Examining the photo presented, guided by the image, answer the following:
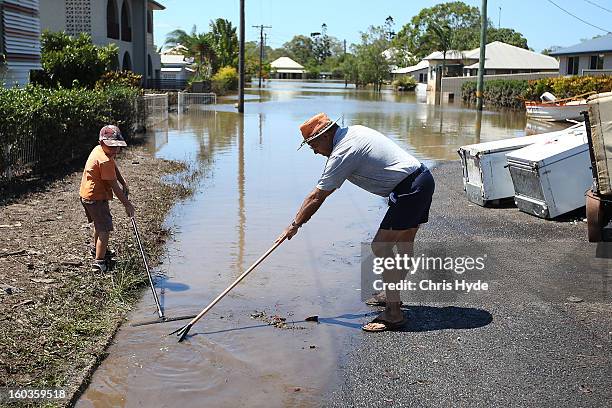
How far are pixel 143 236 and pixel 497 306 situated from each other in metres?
4.38

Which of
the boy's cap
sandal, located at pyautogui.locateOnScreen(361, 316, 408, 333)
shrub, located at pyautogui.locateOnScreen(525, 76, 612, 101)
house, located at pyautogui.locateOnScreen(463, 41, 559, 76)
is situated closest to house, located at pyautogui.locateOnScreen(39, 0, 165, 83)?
shrub, located at pyautogui.locateOnScreen(525, 76, 612, 101)

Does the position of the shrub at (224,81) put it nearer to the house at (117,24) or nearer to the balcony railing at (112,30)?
the house at (117,24)

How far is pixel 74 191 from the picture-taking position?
37.3ft

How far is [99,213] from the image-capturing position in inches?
284

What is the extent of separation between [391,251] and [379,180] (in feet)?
1.97

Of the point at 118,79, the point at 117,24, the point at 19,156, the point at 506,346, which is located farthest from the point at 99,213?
the point at 117,24

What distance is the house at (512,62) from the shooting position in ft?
207

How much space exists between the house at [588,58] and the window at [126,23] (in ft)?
83.4

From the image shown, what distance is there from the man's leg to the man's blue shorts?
0.08 meters

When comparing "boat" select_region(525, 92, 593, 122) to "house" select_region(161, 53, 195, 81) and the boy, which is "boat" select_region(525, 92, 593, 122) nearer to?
"house" select_region(161, 53, 195, 81)

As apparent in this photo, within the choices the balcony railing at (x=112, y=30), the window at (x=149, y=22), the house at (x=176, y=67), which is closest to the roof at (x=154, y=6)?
the window at (x=149, y=22)

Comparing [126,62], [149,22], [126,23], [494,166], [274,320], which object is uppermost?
[149,22]

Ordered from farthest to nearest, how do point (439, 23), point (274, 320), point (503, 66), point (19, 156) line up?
1. point (439, 23)
2. point (503, 66)
3. point (19, 156)
4. point (274, 320)

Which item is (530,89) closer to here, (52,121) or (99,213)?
(52,121)
